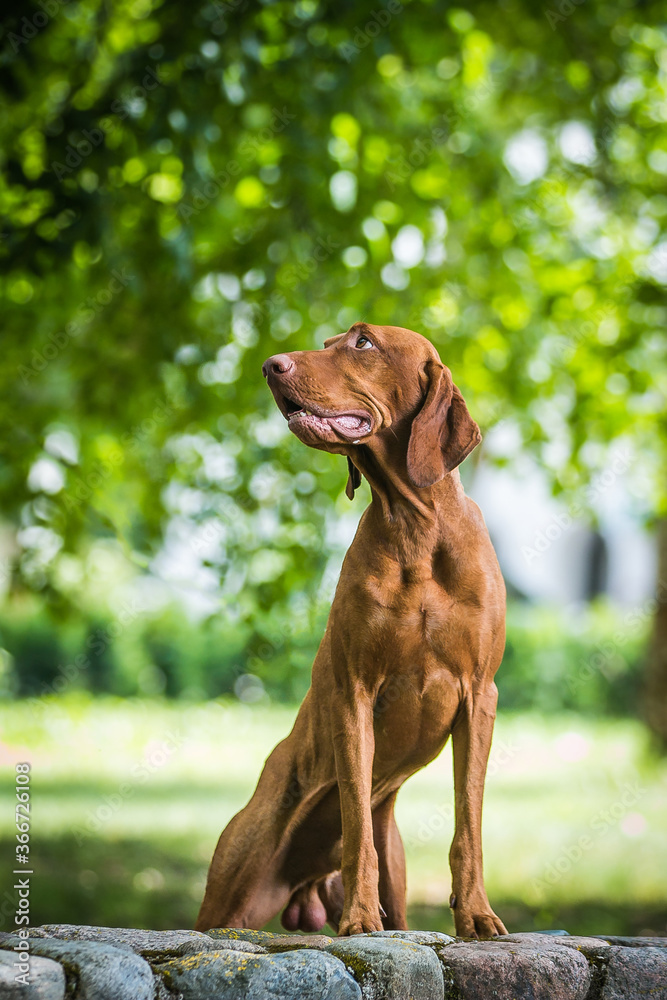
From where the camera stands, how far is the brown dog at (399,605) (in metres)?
2.47

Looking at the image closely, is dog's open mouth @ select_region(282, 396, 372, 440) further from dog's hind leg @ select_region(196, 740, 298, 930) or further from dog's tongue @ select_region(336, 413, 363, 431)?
dog's hind leg @ select_region(196, 740, 298, 930)

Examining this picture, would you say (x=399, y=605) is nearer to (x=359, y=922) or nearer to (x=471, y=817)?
(x=471, y=817)

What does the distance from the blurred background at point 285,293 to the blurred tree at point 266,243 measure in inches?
0.9

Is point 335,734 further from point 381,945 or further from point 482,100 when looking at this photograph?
point 482,100

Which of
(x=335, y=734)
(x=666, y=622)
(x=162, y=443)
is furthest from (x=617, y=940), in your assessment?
(x=666, y=622)

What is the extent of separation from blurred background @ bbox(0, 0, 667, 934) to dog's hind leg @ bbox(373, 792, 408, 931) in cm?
223

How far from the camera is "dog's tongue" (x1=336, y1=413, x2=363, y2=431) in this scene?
247 centimetres

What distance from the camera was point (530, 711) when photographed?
1492cm

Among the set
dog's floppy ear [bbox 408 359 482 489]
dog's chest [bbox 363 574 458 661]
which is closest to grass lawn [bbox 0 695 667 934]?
dog's chest [bbox 363 574 458 661]

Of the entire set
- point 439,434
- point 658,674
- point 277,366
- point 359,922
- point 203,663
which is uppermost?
point 277,366

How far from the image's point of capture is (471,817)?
2.57 metres

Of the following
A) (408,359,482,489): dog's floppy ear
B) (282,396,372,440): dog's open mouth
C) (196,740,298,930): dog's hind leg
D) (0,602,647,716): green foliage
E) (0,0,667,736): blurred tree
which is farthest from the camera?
(0,602,647,716): green foliage

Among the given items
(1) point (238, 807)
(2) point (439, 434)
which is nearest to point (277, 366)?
(2) point (439, 434)

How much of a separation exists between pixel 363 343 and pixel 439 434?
0.33m
